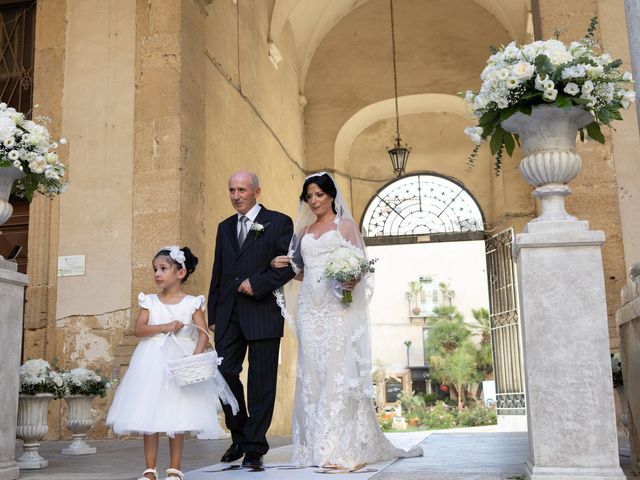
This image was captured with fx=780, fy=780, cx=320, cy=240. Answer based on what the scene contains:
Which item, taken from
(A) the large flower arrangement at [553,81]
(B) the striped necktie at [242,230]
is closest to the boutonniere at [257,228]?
(B) the striped necktie at [242,230]

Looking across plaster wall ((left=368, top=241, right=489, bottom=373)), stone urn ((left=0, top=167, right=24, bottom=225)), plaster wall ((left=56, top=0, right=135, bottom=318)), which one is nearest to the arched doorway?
plaster wall ((left=56, top=0, right=135, bottom=318))

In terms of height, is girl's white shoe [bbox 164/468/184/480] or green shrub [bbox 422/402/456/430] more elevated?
girl's white shoe [bbox 164/468/184/480]

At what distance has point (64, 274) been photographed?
8797 mm

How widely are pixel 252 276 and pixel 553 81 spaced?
A: 2265 mm

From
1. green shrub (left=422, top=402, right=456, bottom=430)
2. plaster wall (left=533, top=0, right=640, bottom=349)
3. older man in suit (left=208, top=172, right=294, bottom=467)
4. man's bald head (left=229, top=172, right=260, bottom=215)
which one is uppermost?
plaster wall (left=533, top=0, right=640, bottom=349)

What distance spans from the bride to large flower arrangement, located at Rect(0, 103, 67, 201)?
1607mm

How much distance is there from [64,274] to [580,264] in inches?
255

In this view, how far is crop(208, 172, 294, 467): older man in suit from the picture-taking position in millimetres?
5039

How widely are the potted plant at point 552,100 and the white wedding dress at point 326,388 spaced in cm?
154

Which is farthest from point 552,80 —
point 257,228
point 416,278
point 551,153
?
point 416,278

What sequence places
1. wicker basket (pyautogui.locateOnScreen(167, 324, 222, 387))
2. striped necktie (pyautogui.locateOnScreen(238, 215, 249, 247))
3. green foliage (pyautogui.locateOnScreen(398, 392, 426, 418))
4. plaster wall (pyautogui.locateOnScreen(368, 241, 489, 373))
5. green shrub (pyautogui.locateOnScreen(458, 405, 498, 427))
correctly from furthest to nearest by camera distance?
1. plaster wall (pyautogui.locateOnScreen(368, 241, 489, 373))
2. green foliage (pyautogui.locateOnScreen(398, 392, 426, 418))
3. green shrub (pyautogui.locateOnScreen(458, 405, 498, 427))
4. striped necktie (pyautogui.locateOnScreen(238, 215, 249, 247))
5. wicker basket (pyautogui.locateOnScreen(167, 324, 222, 387))

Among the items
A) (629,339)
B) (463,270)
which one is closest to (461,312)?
(463,270)

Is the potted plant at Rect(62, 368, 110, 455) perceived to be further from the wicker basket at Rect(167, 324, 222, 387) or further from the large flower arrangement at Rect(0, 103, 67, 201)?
the wicker basket at Rect(167, 324, 222, 387)

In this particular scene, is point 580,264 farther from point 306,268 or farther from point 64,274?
point 64,274
